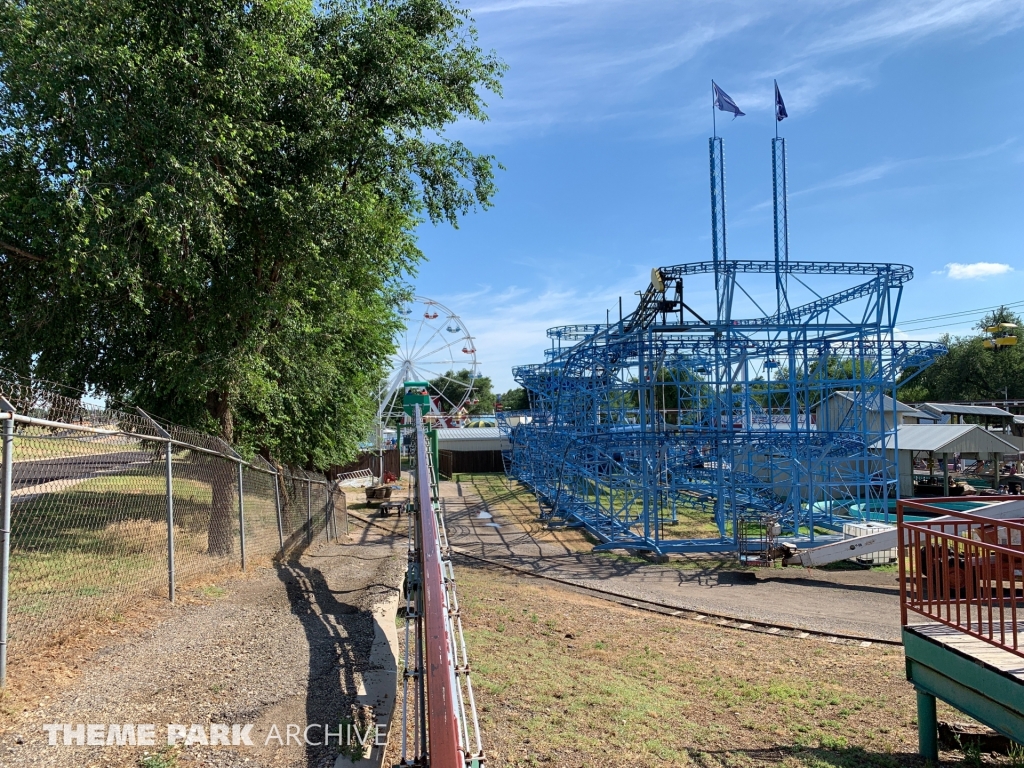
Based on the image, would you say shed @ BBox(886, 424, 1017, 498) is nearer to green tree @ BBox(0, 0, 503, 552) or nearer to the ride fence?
green tree @ BBox(0, 0, 503, 552)

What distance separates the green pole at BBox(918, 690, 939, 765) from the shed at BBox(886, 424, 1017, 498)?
24886 millimetres

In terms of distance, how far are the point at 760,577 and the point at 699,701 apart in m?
10.6

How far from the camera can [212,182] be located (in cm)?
889

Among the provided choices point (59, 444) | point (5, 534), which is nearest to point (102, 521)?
point (59, 444)

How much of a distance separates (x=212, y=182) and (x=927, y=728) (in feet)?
30.7

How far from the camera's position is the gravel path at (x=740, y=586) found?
37.4ft

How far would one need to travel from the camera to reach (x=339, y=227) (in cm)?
1066

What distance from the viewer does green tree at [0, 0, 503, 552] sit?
854cm

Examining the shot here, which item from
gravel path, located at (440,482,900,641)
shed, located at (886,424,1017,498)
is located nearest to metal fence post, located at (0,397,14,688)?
gravel path, located at (440,482,900,641)

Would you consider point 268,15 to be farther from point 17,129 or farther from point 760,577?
point 760,577

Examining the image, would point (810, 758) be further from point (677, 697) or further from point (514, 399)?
point (514, 399)

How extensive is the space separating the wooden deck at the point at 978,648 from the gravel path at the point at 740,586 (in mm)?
5117

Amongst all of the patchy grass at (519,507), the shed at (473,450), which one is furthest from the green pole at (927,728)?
the shed at (473,450)

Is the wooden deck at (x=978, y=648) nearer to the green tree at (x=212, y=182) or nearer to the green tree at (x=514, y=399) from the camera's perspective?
the green tree at (x=212, y=182)
